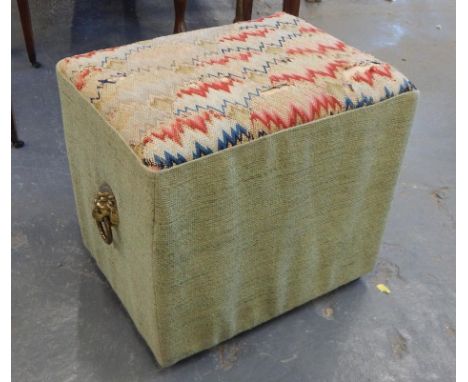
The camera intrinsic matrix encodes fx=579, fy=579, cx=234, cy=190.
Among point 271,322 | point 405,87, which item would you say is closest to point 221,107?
point 405,87

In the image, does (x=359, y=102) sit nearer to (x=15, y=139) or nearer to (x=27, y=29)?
(x=15, y=139)

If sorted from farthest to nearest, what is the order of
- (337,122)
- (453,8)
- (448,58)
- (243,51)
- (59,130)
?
(453,8) < (448,58) < (59,130) < (243,51) < (337,122)

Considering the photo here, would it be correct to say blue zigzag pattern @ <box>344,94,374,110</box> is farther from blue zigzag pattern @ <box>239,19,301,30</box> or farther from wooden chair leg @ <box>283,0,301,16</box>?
wooden chair leg @ <box>283,0,301,16</box>

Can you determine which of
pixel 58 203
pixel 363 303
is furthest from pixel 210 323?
pixel 58 203

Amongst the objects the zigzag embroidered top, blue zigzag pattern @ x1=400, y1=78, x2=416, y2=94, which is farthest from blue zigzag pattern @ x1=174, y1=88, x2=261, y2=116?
blue zigzag pattern @ x1=400, y1=78, x2=416, y2=94

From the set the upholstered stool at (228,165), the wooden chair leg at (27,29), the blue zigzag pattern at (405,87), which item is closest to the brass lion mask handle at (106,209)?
the upholstered stool at (228,165)

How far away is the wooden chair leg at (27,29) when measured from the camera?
6.32 feet

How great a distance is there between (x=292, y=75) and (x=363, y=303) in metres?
0.56

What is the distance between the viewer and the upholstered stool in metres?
0.91

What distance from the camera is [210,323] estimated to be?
3.59 ft

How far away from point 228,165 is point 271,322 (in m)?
0.46

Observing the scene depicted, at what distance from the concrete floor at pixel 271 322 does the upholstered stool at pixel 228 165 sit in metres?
0.06

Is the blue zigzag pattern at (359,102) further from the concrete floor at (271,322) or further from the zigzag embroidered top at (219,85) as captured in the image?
the concrete floor at (271,322)

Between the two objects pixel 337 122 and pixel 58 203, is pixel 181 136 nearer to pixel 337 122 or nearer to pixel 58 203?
pixel 337 122
